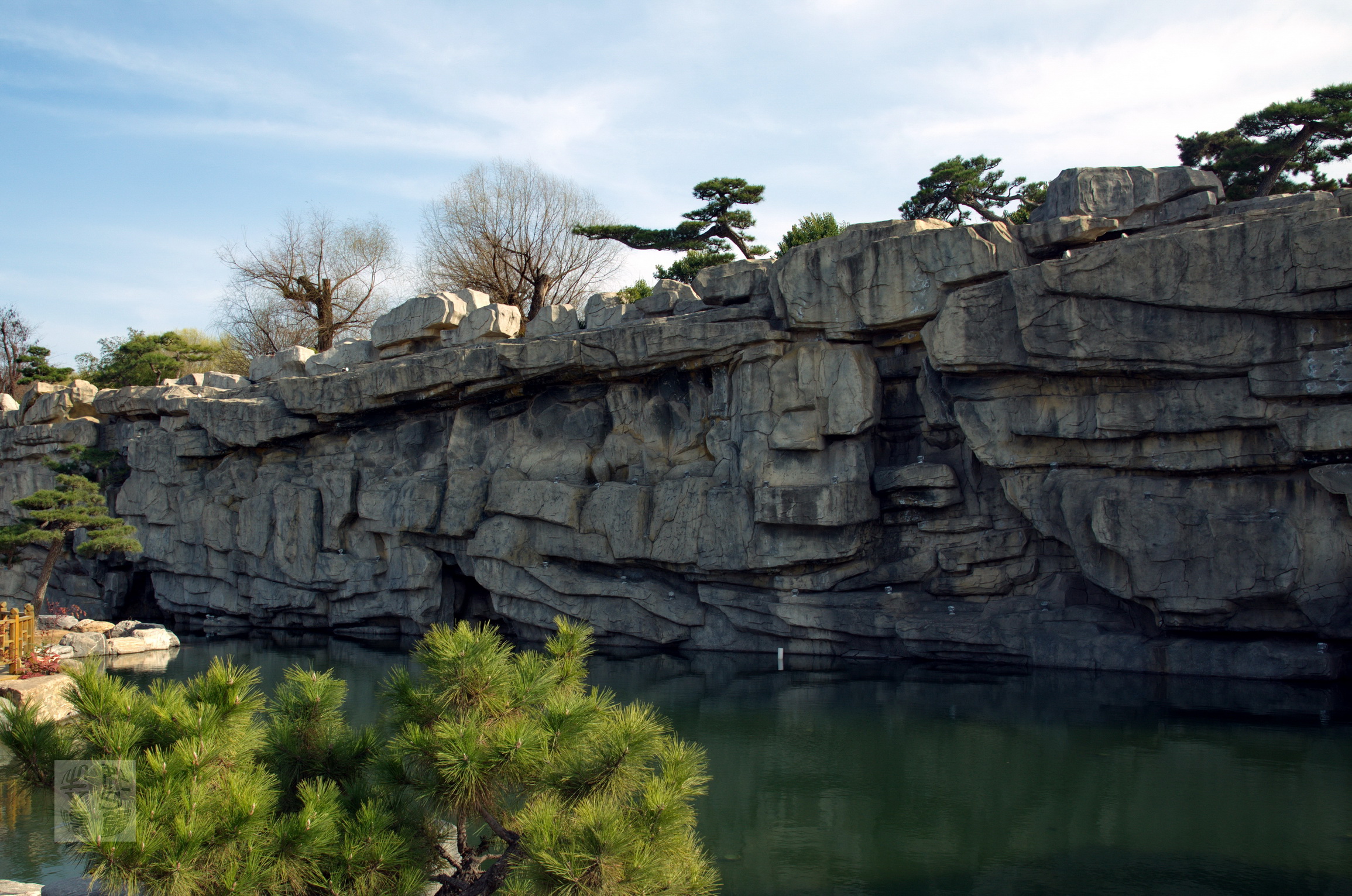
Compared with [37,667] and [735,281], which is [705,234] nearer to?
[735,281]

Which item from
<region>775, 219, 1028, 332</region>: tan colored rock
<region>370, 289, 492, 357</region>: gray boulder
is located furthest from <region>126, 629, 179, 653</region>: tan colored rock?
<region>775, 219, 1028, 332</region>: tan colored rock

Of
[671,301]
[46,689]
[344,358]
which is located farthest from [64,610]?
[671,301]

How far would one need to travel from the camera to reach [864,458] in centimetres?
1445

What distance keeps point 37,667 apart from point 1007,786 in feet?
38.0

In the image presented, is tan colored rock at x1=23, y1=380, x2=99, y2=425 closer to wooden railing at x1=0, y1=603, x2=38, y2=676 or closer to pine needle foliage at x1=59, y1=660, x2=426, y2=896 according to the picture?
wooden railing at x1=0, y1=603, x2=38, y2=676

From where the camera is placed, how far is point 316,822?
12.8ft

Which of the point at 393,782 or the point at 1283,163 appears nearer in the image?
the point at 393,782

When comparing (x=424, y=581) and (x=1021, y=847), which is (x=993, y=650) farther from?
(x=424, y=581)

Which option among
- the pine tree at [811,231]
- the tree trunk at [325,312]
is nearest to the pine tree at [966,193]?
the pine tree at [811,231]

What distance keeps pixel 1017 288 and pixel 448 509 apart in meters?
10.5

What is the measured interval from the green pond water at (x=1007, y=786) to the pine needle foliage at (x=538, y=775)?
1.72 metres

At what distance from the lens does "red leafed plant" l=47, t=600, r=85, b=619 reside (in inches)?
732

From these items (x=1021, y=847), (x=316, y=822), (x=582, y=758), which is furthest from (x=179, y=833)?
(x=1021, y=847)
